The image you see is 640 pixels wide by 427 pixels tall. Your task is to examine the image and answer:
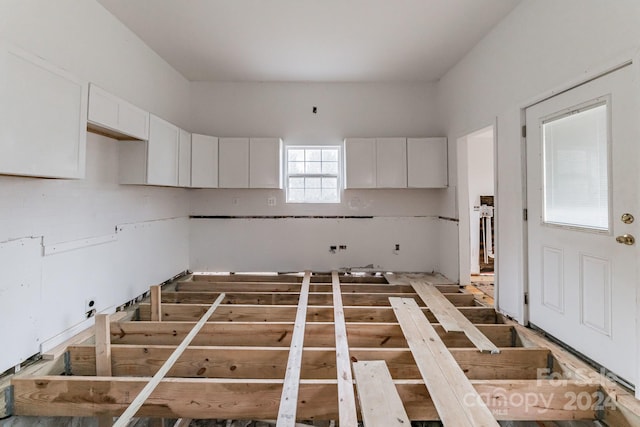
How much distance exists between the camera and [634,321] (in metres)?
1.72

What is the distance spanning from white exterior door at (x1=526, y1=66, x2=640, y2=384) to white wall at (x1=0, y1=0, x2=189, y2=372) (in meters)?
3.69

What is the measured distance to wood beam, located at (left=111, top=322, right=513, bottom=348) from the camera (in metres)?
2.37

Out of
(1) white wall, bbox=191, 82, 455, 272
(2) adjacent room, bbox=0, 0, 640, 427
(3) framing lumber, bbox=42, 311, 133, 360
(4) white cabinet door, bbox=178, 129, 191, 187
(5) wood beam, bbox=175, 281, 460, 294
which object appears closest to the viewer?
(2) adjacent room, bbox=0, 0, 640, 427

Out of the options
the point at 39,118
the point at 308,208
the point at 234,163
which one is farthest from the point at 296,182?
the point at 39,118

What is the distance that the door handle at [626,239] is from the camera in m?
1.73

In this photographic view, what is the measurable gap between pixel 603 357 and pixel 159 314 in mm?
3411

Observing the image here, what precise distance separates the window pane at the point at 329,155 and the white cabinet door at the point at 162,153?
198cm

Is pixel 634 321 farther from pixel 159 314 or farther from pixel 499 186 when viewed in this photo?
pixel 159 314

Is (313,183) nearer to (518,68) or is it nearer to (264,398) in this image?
(518,68)

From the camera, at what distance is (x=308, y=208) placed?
4414 millimetres

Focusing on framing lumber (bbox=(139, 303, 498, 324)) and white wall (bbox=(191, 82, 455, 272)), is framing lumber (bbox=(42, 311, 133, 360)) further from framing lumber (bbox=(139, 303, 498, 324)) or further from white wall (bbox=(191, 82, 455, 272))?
white wall (bbox=(191, 82, 455, 272))

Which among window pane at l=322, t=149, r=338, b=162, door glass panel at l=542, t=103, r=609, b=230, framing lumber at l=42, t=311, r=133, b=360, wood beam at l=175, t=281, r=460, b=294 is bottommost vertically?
framing lumber at l=42, t=311, r=133, b=360

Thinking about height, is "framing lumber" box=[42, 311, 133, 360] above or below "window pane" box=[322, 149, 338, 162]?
below

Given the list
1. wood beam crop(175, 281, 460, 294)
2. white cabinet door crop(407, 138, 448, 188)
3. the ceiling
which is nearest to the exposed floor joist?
wood beam crop(175, 281, 460, 294)
